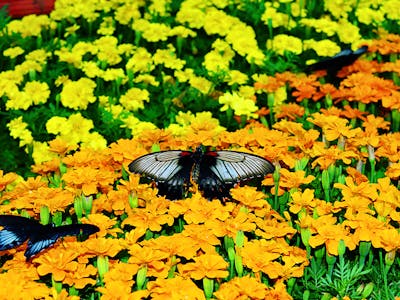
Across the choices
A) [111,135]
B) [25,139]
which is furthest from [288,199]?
[25,139]

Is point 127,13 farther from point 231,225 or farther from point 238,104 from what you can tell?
point 231,225

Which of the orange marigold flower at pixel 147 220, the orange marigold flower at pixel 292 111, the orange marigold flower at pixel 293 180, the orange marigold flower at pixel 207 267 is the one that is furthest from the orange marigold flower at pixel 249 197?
the orange marigold flower at pixel 292 111

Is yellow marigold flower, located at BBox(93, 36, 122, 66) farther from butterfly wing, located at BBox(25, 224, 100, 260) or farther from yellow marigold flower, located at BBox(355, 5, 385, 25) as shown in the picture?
butterfly wing, located at BBox(25, 224, 100, 260)

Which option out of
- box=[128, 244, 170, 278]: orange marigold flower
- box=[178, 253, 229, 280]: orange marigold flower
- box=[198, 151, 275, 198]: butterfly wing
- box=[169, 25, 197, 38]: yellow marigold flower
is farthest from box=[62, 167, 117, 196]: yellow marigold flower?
box=[169, 25, 197, 38]: yellow marigold flower

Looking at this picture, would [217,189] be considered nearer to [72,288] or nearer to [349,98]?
[72,288]

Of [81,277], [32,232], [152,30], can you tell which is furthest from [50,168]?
[152,30]
